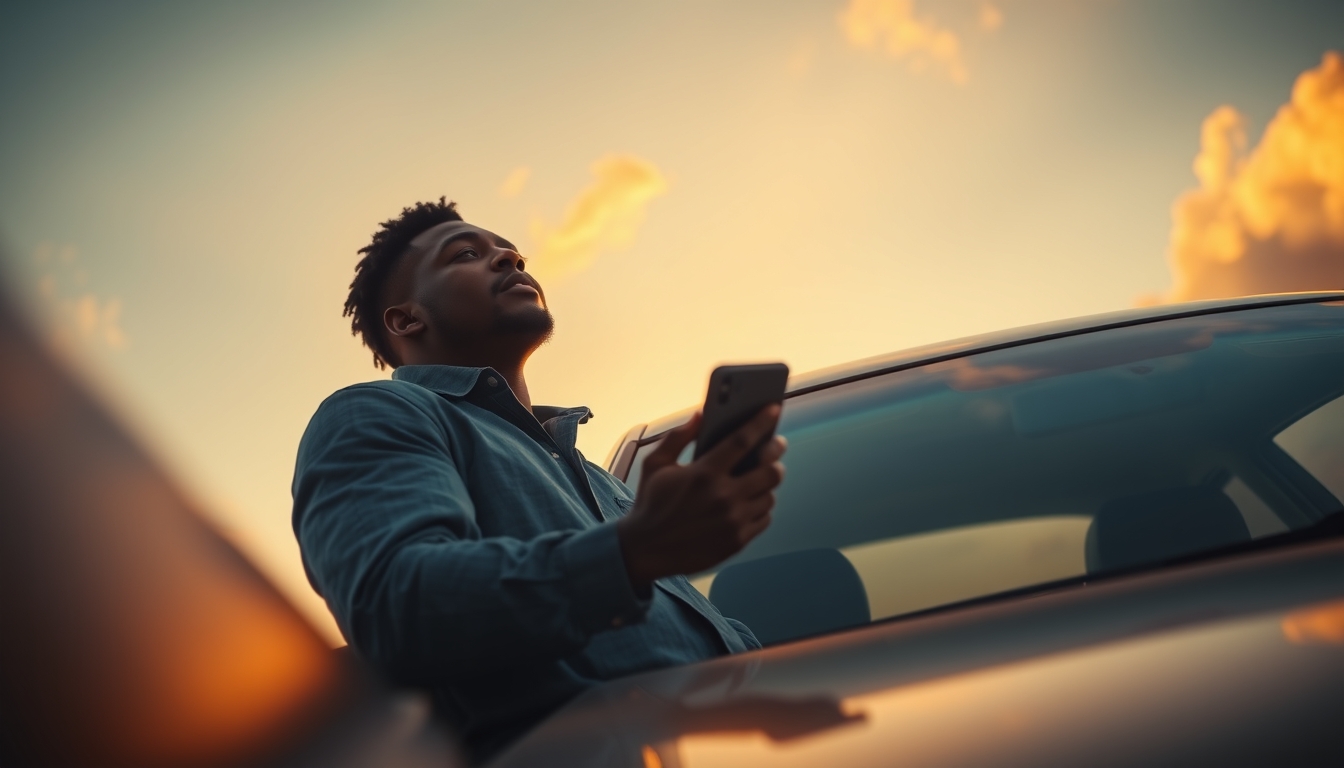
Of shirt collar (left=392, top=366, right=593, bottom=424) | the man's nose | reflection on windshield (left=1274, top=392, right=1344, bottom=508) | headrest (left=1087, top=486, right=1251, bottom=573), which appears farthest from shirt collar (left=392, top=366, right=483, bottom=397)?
reflection on windshield (left=1274, top=392, right=1344, bottom=508)

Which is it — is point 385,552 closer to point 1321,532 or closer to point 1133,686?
point 1133,686

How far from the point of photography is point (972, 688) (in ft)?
2.61

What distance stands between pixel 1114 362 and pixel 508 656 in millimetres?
1178

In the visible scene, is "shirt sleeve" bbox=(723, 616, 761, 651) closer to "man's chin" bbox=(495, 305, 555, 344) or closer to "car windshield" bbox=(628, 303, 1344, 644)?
"car windshield" bbox=(628, 303, 1344, 644)

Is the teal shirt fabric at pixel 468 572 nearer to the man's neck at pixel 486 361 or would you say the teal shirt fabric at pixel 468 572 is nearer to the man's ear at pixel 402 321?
the man's neck at pixel 486 361

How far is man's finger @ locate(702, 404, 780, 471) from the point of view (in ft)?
3.30

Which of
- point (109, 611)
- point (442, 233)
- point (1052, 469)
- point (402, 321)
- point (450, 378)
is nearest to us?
point (109, 611)

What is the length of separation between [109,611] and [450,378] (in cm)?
120

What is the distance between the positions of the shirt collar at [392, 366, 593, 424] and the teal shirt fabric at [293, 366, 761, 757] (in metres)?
0.16

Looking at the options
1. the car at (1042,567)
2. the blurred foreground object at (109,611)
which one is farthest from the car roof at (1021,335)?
the blurred foreground object at (109,611)

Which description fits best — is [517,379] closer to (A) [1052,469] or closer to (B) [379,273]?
(B) [379,273]

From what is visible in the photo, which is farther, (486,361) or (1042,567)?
(486,361)

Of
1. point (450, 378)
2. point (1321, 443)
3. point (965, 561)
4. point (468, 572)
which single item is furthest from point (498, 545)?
point (1321, 443)

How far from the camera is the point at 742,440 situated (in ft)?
3.34
